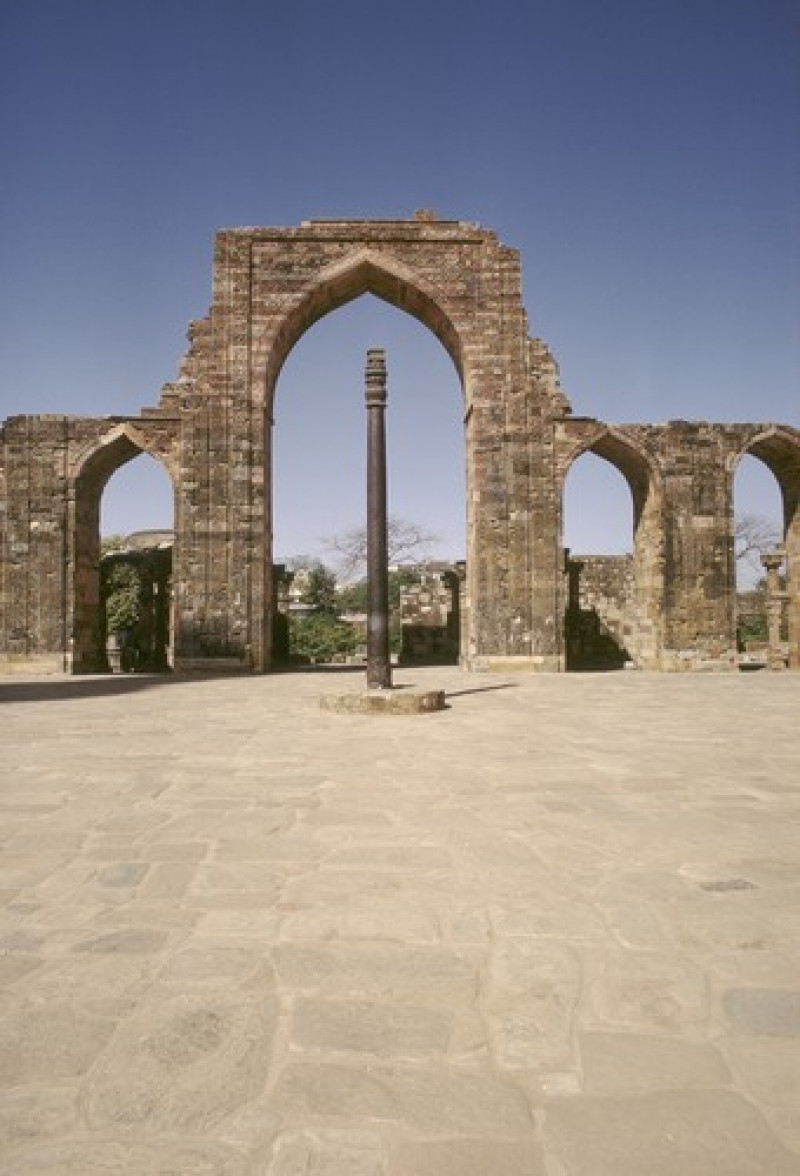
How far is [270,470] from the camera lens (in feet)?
48.7

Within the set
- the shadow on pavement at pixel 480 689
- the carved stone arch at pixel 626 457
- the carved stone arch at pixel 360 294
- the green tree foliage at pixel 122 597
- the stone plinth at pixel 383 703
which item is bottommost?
the shadow on pavement at pixel 480 689

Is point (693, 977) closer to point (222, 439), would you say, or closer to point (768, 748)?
point (768, 748)

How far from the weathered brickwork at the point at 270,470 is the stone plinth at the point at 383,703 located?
22.8ft

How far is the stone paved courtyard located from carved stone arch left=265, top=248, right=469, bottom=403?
12498 millimetres

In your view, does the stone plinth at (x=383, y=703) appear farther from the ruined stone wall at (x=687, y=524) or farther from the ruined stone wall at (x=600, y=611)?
the ruined stone wall at (x=600, y=611)

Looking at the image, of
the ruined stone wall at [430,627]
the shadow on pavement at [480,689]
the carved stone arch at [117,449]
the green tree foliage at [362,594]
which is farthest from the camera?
the green tree foliage at [362,594]

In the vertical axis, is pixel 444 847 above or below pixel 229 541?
below

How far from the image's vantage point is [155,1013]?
62.7 inches

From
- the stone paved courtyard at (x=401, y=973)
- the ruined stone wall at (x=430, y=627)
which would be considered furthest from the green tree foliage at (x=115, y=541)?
the stone paved courtyard at (x=401, y=973)

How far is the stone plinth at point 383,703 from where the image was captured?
7.16m

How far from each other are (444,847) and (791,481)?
17092 millimetres

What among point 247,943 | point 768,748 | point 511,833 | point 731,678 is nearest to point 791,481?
point 731,678

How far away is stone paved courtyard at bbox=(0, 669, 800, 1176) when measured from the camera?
121 cm

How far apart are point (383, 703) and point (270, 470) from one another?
8922mm
